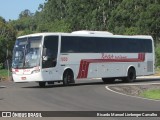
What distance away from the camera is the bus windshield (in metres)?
31.5

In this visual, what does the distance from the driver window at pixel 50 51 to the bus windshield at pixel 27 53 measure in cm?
41

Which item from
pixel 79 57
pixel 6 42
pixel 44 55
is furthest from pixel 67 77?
pixel 6 42

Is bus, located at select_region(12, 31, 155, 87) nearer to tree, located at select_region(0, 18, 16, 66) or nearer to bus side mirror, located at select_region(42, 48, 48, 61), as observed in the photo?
bus side mirror, located at select_region(42, 48, 48, 61)

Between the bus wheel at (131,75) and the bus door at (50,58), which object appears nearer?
the bus door at (50,58)

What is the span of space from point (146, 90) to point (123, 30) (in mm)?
62609

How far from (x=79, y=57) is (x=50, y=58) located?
9.00ft

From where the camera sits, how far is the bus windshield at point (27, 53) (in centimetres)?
3153

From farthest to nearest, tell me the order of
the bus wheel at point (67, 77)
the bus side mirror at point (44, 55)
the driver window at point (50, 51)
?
the bus wheel at point (67, 77), the driver window at point (50, 51), the bus side mirror at point (44, 55)

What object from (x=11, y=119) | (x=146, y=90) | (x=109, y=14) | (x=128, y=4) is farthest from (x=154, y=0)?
(x=11, y=119)

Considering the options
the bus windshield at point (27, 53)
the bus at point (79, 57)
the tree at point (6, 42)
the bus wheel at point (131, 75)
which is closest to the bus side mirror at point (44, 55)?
the bus at point (79, 57)

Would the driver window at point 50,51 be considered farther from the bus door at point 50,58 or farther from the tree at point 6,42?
the tree at point 6,42

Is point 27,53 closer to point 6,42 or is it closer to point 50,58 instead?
point 50,58

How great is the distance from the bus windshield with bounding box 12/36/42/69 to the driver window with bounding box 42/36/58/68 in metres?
0.41

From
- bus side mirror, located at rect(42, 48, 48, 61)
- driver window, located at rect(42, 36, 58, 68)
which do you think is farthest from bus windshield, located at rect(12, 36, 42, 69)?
driver window, located at rect(42, 36, 58, 68)
